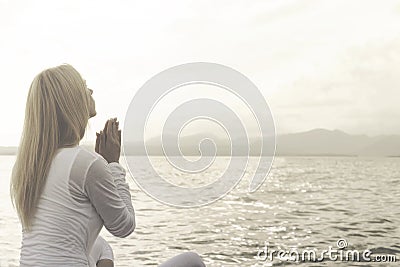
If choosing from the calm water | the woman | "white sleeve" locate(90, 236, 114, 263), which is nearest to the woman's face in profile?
the woman

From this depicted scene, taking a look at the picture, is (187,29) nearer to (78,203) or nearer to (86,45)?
(86,45)

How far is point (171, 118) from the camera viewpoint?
10.6ft

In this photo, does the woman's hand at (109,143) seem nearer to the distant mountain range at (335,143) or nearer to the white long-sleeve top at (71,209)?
the white long-sleeve top at (71,209)

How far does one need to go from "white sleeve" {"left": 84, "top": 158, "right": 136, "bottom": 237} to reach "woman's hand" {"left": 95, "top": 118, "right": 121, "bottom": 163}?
0.17 feet

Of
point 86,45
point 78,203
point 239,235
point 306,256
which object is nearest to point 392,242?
point 306,256

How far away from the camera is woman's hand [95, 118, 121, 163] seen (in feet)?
3.84

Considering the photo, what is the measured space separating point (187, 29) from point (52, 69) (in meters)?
18.5

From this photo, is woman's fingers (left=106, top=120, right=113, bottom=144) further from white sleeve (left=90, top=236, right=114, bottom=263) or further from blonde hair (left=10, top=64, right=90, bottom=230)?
white sleeve (left=90, top=236, right=114, bottom=263)

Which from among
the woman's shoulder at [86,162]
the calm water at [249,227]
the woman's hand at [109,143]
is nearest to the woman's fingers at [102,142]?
the woman's hand at [109,143]

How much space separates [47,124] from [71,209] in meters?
0.16

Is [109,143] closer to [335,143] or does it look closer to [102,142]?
[102,142]

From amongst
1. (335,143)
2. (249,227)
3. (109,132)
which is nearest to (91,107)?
(109,132)

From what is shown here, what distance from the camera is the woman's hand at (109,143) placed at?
1172 millimetres

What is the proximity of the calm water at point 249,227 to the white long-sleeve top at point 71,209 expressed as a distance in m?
3.38
